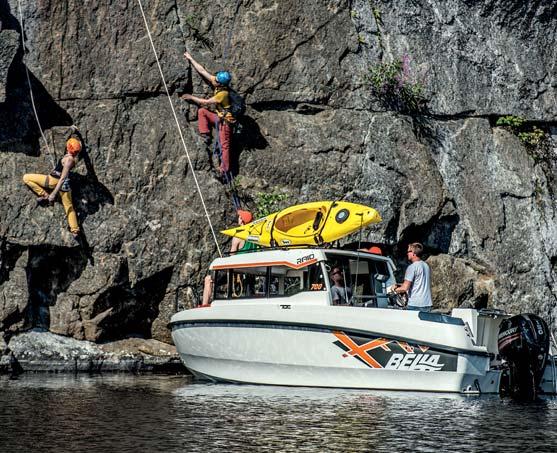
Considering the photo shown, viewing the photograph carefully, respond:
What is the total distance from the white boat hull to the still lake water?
1.01 feet

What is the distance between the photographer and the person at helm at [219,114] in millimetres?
20938

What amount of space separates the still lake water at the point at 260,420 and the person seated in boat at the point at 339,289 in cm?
154

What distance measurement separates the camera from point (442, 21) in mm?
23172

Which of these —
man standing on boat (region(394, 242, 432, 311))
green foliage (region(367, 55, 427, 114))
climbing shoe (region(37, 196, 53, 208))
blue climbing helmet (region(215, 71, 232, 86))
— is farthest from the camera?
green foliage (region(367, 55, 427, 114))

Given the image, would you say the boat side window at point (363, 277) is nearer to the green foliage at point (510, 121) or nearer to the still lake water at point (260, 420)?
the still lake water at point (260, 420)

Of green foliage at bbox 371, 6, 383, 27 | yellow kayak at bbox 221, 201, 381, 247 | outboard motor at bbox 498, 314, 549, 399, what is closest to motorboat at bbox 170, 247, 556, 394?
outboard motor at bbox 498, 314, 549, 399

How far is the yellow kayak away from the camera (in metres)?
16.6

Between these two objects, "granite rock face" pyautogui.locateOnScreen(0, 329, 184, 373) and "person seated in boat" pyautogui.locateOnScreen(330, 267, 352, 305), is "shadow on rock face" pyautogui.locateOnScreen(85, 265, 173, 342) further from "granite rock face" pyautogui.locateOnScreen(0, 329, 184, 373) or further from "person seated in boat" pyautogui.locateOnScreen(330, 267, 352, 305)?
"person seated in boat" pyautogui.locateOnScreen(330, 267, 352, 305)

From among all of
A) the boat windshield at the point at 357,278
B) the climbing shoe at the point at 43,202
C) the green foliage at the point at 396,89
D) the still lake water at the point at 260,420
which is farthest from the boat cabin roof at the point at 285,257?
the green foliage at the point at 396,89

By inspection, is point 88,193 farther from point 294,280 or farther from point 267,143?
point 294,280

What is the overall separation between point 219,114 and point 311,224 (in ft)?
16.5

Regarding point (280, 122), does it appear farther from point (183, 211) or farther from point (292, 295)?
point (292, 295)

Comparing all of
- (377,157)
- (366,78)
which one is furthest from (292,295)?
(366,78)

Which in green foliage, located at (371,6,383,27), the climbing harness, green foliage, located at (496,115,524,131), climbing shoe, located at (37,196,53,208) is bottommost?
climbing shoe, located at (37,196,53,208)
